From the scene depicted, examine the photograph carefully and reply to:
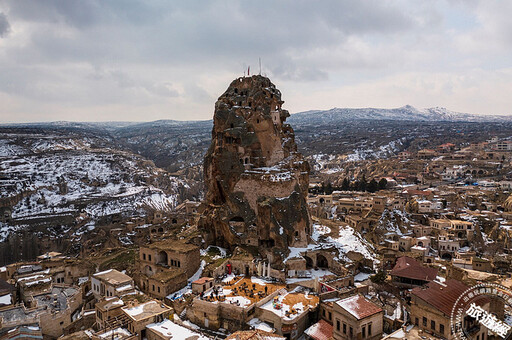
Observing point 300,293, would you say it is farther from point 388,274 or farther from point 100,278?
point 100,278

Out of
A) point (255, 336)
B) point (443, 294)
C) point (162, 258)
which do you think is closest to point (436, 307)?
point (443, 294)

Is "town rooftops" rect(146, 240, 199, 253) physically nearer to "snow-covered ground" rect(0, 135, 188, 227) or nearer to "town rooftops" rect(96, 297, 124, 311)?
"town rooftops" rect(96, 297, 124, 311)

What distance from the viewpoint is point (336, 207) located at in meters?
80.8

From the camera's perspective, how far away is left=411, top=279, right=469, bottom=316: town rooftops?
25547 mm

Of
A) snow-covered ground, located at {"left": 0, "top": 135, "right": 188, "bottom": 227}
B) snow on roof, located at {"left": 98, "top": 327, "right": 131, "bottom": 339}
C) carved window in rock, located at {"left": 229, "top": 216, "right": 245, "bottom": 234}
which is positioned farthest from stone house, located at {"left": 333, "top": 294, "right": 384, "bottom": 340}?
snow-covered ground, located at {"left": 0, "top": 135, "right": 188, "bottom": 227}

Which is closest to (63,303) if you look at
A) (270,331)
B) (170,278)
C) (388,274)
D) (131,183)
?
(170,278)

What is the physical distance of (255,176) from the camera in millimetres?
50062

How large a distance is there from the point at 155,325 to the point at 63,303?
44.7ft

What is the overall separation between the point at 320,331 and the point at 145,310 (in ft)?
48.3

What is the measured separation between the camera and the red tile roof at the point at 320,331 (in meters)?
30.3

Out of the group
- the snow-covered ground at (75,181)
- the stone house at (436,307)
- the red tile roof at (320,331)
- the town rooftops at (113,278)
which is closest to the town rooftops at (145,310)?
the town rooftops at (113,278)

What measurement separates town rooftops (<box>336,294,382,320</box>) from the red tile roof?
3.06 meters

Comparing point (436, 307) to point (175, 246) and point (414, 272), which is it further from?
point (175, 246)

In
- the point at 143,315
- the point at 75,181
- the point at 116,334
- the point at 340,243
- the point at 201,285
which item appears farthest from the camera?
the point at 75,181
